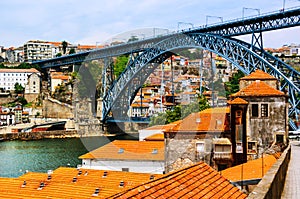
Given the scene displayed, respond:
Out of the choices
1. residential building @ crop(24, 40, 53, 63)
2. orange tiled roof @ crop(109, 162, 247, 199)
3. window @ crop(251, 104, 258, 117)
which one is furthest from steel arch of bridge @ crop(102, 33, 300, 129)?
residential building @ crop(24, 40, 53, 63)

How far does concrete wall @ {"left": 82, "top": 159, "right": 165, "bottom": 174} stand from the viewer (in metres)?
14.5

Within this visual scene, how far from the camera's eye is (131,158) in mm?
15016

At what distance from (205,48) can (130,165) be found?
723 inches

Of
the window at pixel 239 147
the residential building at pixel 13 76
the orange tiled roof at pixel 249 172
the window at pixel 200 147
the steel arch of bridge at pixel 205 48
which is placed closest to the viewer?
the orange tiled roof at pixel 249 172

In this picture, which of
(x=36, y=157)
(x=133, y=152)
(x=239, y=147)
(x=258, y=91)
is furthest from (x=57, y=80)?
(x=239, y=147)

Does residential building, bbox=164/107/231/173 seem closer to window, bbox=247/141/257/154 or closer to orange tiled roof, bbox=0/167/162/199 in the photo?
orange tiled roof, bbox=0/167/162/199

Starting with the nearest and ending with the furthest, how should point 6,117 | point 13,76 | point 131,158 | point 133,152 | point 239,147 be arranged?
point 239,147 → point 131,158 → point 133,152 → point 6,117 → point 13,76

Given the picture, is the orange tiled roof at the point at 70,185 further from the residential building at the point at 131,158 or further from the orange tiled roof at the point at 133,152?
the orange tiled roof at the point at 133,152

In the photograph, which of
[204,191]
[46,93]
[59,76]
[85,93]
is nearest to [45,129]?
[85,93]

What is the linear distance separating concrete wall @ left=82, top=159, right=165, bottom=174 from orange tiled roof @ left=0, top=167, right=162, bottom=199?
192 centimetres

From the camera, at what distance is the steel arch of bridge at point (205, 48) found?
994 inches

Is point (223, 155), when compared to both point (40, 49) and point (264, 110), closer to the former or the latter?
point (264, 110)

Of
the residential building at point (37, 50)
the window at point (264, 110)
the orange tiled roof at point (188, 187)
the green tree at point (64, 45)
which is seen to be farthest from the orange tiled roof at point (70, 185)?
the residential building at point (37, 50)

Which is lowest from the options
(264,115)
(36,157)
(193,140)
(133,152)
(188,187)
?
(36,157)
